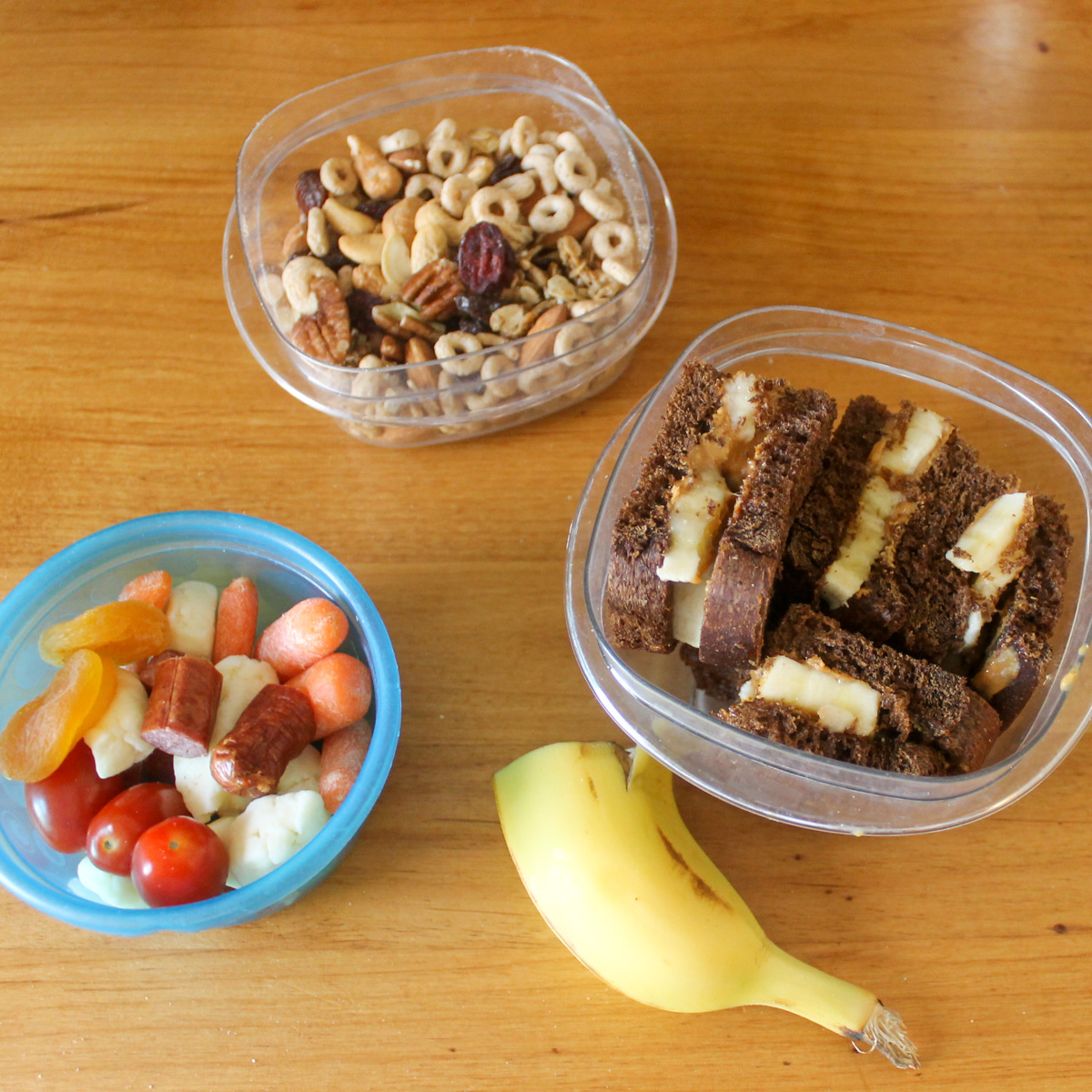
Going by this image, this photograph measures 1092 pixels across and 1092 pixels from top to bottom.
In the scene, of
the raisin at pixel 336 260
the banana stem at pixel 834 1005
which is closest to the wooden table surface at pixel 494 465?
the banana stem at pixel 834 1005

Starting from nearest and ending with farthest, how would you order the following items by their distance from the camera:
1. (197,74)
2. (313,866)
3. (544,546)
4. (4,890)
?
(313,866)
(4,890)
(544,546)
(197,74)

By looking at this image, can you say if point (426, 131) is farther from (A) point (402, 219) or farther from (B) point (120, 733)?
(B) point (120, 733)

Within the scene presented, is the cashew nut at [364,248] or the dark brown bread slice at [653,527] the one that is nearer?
the dark brown bread slice at [653,527]

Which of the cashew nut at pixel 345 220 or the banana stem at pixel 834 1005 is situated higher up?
the cashew nut at pixel 345 220

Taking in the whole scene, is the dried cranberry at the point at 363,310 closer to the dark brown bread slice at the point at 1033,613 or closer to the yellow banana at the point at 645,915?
the yellow banana at the point at 645,915

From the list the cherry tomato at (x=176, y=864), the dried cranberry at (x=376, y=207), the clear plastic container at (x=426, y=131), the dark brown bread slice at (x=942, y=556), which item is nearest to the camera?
the cherry tomato at (x=176, y=864)

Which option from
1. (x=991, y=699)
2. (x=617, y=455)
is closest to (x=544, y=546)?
(x=617, y=455)

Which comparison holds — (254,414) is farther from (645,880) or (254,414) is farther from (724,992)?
(724,992)
